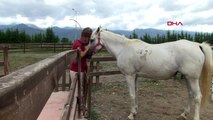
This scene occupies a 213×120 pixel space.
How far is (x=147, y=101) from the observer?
7.52 m

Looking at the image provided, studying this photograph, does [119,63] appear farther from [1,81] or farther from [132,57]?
[1,81]

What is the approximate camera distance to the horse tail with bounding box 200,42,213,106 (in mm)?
5719

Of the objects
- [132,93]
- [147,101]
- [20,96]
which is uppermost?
[20,96]

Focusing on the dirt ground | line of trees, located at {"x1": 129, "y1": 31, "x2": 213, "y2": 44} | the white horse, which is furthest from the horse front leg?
line of trees, located at {"x1": 129, "y1": 31, "x2": 213, "y2": 44}

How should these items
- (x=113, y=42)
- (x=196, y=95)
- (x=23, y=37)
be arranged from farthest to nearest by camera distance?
1. (x=23, y=37)
2. (x=113, y=42)
3. (x=196, y=95)

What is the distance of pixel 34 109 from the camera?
2.85 feet

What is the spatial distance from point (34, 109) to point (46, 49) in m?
32.3

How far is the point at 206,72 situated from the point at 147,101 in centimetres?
203

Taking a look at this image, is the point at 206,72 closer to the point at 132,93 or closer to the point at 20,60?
the point at 132,93

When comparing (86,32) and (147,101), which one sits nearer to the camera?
(86,32)

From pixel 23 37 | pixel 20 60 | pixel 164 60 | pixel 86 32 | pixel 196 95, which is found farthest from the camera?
pixel 23 37

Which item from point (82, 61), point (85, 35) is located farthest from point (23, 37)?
point (82, 61)

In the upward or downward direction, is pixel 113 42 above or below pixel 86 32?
below

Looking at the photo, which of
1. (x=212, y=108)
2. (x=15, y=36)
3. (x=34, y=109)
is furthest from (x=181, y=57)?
(x=15, y=36)
